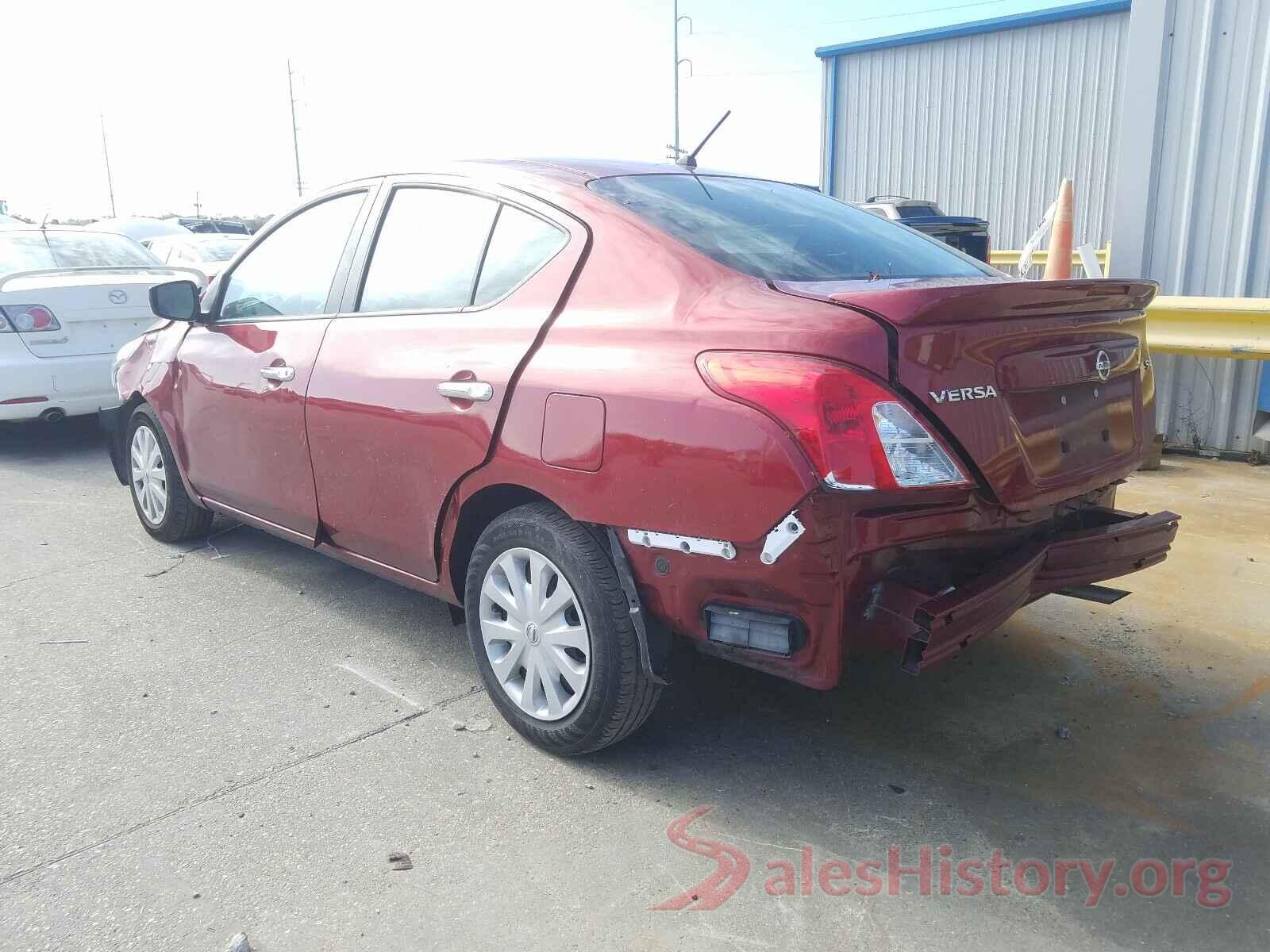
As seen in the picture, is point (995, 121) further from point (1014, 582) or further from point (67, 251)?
point (1014, 582)

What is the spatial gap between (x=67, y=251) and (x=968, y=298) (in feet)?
25.3

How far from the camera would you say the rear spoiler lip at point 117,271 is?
711cm

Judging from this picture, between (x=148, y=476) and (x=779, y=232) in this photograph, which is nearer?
(x=779, y=232)

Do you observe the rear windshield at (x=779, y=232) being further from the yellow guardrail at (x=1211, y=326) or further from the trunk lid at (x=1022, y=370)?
the yellow guardrail at (x=1211, y=326)

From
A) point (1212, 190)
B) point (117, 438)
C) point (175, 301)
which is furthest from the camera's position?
point (1212, 190)

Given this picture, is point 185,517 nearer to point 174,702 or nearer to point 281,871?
point 174,702

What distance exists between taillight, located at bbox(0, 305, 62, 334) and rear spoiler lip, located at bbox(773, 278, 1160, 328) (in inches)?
244

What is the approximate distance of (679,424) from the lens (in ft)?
7.81

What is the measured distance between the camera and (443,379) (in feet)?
9.87

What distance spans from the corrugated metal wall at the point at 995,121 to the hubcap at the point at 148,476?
1181 centimetres

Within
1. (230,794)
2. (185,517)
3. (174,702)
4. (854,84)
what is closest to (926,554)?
(230,794)

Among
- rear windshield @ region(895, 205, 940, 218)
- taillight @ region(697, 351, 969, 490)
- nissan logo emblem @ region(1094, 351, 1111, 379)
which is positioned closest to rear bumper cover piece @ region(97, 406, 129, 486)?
taillight @ region(697, 351, 969, 490)

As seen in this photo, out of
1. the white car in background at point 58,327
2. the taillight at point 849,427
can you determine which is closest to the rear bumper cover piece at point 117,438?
the white car in background at point 58,327

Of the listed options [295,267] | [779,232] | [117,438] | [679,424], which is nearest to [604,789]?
[679,424]
